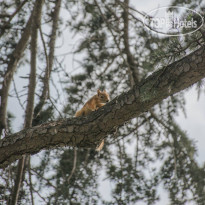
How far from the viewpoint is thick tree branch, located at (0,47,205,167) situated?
1556mm

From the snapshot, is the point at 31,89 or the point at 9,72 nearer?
the point at 31,89

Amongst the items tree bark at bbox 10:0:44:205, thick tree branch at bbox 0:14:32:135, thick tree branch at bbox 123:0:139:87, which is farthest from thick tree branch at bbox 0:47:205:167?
thick tree branch at bbox 123:0:139:87

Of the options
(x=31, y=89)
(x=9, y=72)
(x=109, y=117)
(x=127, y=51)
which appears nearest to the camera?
(x=109, y=117)

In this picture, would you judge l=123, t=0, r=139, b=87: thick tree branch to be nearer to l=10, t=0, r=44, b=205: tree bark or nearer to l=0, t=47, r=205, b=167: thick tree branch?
l=10, t=0, r=44, b=205: tree bark

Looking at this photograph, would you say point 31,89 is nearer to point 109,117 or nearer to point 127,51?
point 109,117

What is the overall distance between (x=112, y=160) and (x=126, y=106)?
5.26 feet

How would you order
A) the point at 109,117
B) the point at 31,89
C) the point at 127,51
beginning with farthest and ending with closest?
the point at 127,51
the point at 31,89
the point at 109,117

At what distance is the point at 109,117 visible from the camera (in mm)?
1749

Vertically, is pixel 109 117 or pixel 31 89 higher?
pixel 31 89

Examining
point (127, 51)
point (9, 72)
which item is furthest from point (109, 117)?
point (127, 51)

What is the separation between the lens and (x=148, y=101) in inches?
65.2

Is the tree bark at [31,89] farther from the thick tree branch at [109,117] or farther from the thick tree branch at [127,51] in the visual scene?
the thick tree branch at [127,51]

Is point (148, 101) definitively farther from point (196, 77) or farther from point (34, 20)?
point (34, 20)

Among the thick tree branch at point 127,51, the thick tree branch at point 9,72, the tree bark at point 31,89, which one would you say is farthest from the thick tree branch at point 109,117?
the thick tree branch at point 127,51
